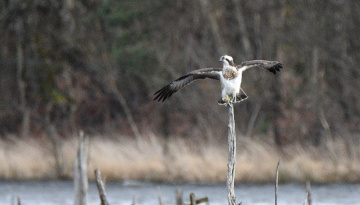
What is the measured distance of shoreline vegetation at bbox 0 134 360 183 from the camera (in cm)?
1516

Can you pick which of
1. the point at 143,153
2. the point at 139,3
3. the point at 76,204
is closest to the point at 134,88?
the point at 139,3

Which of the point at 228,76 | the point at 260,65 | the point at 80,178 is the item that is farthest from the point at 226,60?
the point at 80,178

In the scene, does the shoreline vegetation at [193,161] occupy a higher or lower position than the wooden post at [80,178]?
higher

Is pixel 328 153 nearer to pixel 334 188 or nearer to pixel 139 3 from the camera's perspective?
pixel 334 188

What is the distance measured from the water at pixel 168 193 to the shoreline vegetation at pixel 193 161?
0.49 ft

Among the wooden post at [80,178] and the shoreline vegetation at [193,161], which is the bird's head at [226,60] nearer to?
Result: the wooden post at [80,178]

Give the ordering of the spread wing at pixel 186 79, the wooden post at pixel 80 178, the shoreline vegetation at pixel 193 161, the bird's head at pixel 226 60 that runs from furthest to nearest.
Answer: the shoreline vegetation at pixel 193 161 → the spread wing at pixel 186 79 → the bird's head at pixel 226 60 → the wooden post at pixel 80 178

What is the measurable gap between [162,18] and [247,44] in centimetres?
251

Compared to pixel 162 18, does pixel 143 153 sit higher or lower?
lower

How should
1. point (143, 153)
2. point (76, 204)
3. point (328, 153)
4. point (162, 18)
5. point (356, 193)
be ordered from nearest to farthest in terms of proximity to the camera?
point (76, 204)
point (356, 193)
point (328, 153)
point (143, 153)
point (162, 18)

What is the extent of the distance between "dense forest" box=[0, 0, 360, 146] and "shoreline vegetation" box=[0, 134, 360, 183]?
77 cm

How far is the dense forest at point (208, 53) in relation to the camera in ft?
56.4

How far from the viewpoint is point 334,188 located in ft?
48.9

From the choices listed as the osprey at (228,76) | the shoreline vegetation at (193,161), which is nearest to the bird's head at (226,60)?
the osprey at (228,76)
